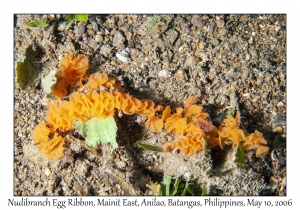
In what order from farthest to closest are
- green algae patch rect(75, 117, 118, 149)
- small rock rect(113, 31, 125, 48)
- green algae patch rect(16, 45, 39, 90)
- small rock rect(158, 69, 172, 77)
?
1. small rock rect(113, 31, 125, 48)
2. small rock rect(158, 69, 172, 77)
3. green algae patch rect(16, 45, 39, 90)
4. green algae patch rect(75, 117, 118, 149)

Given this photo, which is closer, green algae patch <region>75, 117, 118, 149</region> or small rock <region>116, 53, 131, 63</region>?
green algae patch <region>75, 117, 118, 149</region>

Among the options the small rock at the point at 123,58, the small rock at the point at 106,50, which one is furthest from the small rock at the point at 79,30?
the small rock at the point at 123,58

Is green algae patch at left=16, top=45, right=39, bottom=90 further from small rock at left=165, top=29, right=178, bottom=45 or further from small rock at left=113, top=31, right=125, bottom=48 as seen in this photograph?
small rock at left=165, top=29, right=178, bottom=45

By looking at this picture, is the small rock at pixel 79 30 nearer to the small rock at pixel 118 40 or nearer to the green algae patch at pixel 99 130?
the small rock at pixel 118 40

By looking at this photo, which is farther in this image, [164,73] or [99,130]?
[164,73]

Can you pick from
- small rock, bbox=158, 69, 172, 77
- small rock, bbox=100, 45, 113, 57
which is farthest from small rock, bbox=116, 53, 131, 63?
small rock, bbox=158, 69, 172, 77

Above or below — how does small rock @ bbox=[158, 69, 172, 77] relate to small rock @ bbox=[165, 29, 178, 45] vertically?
below

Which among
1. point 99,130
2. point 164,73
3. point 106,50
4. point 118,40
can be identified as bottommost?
point 99,130

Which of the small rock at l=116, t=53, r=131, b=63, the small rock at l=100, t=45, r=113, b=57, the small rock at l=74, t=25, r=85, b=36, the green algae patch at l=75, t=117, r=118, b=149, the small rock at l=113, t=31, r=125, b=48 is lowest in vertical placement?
the green algae patch at l=75, t=117, r=118, b=149

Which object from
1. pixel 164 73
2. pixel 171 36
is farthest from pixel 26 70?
pixel 171 36

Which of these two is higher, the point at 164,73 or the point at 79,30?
the point at 79,30

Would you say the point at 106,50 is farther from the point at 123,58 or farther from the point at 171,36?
the point at 171,36

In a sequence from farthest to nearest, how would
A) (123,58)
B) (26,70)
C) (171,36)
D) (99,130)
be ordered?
(171,36) → (123,58) → (26,70) → (99,130)
